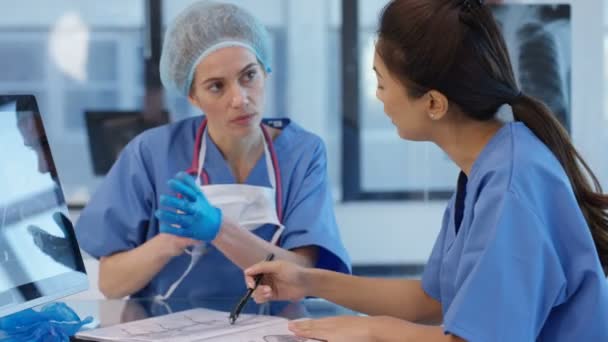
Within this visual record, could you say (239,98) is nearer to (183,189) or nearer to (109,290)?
(183,189)

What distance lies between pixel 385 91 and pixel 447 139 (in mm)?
110

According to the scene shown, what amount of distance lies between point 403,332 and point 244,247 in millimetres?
535

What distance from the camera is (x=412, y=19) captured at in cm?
114

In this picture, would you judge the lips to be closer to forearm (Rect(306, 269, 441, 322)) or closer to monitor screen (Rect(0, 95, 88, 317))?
forearm (Rect(306, 269, 441, 322))

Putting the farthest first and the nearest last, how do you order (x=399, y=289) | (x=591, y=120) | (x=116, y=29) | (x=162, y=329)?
(x=116, y=29) → (x=591, y=120) → (x=399, y=289) → (x=162, y=329)

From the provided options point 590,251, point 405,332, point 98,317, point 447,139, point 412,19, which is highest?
point 412,19

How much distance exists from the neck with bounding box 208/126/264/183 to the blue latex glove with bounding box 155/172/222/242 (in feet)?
0.84

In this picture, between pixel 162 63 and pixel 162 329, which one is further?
pixel 162 63

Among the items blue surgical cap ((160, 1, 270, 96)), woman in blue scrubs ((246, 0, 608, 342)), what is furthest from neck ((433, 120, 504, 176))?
blue surgical cap ((160, 1, 270, 96))

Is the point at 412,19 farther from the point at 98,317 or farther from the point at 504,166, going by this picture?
the point at 98,317

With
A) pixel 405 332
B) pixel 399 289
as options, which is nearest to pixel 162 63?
pixel 399 289

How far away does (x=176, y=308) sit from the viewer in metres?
1.52

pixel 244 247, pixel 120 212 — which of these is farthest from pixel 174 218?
pixel 120 212

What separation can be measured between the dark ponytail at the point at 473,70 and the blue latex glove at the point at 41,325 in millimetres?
605
